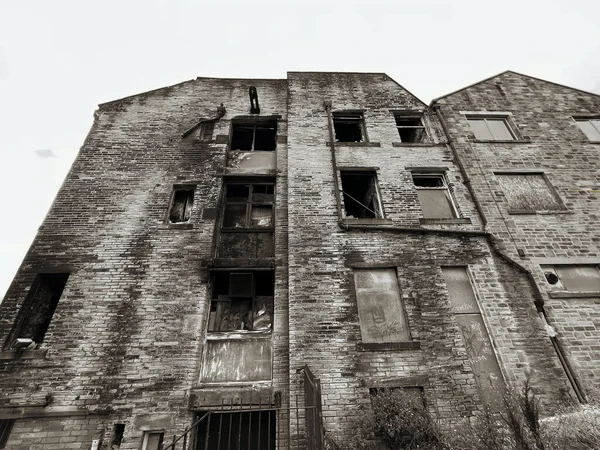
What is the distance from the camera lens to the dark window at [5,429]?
5945 mm

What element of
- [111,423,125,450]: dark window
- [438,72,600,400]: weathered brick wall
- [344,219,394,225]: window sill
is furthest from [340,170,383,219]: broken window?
[111,423,125,450]: dark window

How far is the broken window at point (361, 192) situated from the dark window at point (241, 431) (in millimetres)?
5475

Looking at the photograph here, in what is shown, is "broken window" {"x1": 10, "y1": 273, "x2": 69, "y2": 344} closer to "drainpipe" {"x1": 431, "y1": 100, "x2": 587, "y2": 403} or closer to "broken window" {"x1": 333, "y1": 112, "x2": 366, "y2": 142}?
"broken window" {"x1": 333, "y1": 112, "x2": 366, "y2": 142}

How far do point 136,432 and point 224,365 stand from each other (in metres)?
1.88

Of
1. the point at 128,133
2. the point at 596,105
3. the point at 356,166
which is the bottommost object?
the point at 356,166

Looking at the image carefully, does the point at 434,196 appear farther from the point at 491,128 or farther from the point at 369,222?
the point at 491,128

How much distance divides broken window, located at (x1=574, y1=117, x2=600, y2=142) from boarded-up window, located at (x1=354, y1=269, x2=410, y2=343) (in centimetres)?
898

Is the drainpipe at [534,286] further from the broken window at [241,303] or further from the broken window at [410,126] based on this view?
the broken window at [241,303]

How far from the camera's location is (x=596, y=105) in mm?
11734

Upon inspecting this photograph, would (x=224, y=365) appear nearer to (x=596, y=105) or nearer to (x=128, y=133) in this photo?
(x=128, y=133)

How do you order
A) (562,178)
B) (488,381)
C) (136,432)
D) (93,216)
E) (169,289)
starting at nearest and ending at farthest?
(136,432) < (488,381) < (169,289) < (93,216) < (562,178)

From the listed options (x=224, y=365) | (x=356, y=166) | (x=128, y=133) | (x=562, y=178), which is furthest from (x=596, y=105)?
(x=128, y=133)

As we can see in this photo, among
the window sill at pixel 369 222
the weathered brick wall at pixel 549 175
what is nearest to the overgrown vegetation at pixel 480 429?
the weathered brick wall at pixel 549 175

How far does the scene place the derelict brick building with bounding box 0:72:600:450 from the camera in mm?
6305
